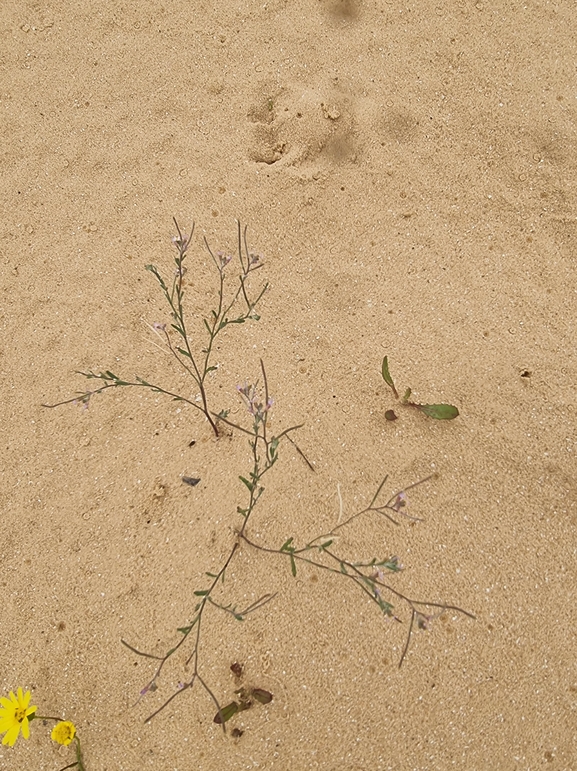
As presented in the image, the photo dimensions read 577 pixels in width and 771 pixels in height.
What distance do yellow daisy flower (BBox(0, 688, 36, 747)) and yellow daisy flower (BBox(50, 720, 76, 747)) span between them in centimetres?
7

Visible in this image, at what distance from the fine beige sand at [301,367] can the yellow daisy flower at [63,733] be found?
78 mm

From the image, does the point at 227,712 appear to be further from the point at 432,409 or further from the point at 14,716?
the point at 432,409

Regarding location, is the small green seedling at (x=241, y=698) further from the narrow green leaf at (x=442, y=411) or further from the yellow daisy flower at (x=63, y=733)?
the narrow green leaf at (x=442, y=411)

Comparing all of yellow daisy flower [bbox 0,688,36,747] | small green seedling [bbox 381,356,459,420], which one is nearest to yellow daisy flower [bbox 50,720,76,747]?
yellow daisy flower [bbox 0,688,36,747]

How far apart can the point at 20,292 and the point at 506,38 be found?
2035mm

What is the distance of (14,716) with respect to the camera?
1.77m

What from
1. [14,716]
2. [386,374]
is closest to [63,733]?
[14,716]

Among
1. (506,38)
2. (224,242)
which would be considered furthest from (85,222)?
(506,38)

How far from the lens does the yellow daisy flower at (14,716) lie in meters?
1.72

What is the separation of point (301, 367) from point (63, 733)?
1268 mm

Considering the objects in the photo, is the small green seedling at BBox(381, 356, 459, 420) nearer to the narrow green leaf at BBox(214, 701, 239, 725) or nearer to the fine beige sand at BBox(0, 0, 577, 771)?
the fine beige sand at BBox(0, 0, 577, 771)

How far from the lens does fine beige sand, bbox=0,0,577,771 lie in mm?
1803

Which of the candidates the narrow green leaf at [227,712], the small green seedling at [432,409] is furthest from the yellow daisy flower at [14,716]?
the small green seedling at [432,409]

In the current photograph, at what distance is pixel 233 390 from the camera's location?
2.07 meters
